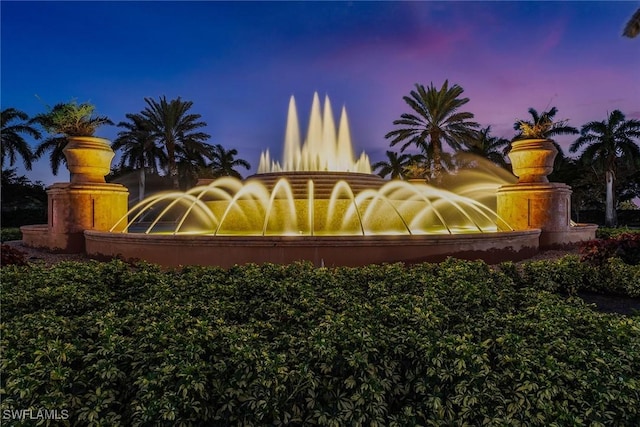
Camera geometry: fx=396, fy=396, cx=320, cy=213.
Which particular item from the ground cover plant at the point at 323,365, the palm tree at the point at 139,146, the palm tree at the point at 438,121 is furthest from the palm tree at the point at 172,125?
the ground cover plant at the point at 323,365

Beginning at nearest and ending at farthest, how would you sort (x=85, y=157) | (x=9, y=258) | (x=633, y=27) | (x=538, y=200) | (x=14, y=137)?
(x=9, y=258) → (x=85, y=157) → (x=538, y=200) → (x=633, y=27) → (x=14, y=137)

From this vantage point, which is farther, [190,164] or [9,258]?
[190,164]

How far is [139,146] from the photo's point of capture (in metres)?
40.3

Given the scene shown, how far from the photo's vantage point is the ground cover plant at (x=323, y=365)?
2729mm

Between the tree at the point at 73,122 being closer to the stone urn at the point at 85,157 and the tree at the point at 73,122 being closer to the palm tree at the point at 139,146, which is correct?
the stone urn at the point at 85,157

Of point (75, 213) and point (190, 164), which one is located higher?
point (190, 164)

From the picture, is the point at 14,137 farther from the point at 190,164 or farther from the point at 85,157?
the point at 85,157

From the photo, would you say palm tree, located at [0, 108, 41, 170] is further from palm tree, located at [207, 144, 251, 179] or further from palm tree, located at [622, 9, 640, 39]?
palm tree, located at [622, 9, 640, 39]

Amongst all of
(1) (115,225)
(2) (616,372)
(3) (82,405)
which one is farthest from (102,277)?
(1) (115,225)

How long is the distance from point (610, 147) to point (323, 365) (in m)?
48.4

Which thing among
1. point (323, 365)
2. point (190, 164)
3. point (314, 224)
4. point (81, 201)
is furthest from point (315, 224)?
point (190, 164)

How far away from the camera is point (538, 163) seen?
45.7 ft

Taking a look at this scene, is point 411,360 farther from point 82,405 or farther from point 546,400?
point 82,405

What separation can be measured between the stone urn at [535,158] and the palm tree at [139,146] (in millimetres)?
34819
